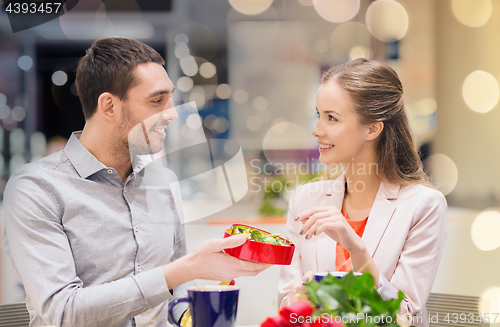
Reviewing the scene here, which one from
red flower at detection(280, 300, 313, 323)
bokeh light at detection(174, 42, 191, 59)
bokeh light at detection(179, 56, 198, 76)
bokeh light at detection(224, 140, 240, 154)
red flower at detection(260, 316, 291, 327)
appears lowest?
red flower at detection(260, 316, 291, 327)

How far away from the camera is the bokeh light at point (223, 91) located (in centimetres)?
166

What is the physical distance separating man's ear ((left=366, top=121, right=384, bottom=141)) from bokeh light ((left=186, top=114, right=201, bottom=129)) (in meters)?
0.60

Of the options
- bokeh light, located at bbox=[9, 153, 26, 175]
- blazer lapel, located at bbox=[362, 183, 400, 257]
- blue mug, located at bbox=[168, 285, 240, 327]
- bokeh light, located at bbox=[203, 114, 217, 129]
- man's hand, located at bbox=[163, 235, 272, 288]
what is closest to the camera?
blue mug, located at bbox=[168, 285, 240, 327]

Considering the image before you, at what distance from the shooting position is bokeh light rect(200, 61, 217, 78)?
5.43 ft

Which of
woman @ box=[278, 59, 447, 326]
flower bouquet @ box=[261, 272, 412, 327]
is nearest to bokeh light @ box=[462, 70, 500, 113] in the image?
woman @ box=[278, 59, 447, 326]

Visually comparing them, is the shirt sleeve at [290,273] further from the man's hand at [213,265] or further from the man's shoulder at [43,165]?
the man's shoulder at [43,165]

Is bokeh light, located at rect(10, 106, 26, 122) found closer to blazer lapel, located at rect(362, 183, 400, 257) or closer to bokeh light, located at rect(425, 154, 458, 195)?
blazer lapel, located at rect(362, 183, 400, 257)

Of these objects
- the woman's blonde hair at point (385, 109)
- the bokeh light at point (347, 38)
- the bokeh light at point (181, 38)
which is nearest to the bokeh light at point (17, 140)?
the bokeh light at point (181, 38)

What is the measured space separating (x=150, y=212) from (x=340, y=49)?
1.06 meters

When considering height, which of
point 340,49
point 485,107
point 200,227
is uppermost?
point 340,49

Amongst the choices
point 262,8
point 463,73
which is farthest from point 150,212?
point 463,73

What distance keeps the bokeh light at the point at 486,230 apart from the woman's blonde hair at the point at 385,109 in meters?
0.67

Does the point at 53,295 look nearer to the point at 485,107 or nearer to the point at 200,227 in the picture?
the point at 200,227

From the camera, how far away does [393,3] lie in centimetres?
166
